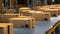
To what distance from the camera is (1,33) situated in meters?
7.00

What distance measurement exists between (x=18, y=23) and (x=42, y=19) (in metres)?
3.64

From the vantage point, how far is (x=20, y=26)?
10.8 m

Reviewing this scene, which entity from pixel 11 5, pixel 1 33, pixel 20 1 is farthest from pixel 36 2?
pixel 1 33

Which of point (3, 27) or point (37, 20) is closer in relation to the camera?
point (3, 27)

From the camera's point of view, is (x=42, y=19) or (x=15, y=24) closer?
(x=15, y=24)

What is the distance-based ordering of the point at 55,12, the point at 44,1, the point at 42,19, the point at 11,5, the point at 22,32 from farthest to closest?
the point at 44,1, the point at 11,5, the point at 55,12, the point at 42,19, the point at 22,32

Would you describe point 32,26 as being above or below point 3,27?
below

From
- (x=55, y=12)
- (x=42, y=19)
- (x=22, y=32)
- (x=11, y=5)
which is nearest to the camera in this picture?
(x=22, y=32)

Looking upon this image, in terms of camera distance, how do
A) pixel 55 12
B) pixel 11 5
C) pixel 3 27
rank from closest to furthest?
pixel 3 27 → pixel 55 12 → pixel 11 5

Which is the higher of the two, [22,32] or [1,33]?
[1,33]

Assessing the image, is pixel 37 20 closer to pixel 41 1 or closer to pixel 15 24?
pixel 15 24

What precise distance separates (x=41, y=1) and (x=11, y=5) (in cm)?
1060

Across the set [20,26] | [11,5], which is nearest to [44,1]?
[11,5]

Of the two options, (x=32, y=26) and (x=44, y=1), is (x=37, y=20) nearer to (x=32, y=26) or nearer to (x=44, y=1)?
(x=32, y=26)
